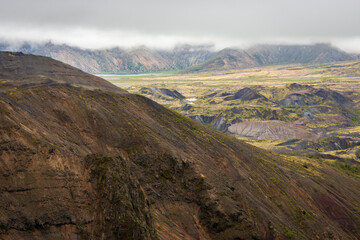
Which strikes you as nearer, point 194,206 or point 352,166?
point 194,206

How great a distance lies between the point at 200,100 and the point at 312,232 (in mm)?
162051

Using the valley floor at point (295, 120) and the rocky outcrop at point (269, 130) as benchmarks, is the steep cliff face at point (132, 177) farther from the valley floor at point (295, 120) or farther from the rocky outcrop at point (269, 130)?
the rocky outcrop at point (269, 130)

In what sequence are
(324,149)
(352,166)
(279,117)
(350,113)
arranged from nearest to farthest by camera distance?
(352,166) < (324,149) < (279,117) < (350,113)

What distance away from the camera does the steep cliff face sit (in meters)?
21.3

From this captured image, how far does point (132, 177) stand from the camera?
2717 cm

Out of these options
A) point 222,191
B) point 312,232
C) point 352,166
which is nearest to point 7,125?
point 222,191

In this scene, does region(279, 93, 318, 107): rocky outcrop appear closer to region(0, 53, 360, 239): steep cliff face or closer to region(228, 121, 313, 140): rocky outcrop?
region(228, 121, 313, 140): rocky outcrop

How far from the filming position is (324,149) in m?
98.8

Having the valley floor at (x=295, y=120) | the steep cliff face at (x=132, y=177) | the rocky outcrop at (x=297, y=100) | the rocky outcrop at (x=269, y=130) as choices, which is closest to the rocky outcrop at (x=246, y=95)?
the valley floor at (x=295, y=120)

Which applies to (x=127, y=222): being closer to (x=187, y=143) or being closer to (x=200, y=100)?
(x=187, y=143)

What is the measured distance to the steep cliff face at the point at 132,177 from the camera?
21.3 metres

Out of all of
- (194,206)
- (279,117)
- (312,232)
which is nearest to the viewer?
(194,206)

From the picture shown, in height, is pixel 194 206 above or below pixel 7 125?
below

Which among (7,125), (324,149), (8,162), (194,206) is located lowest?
(324,149)
